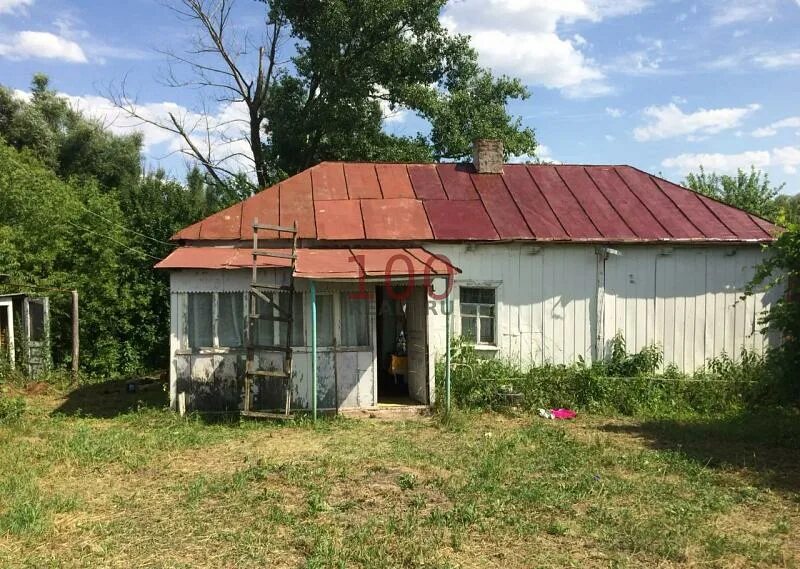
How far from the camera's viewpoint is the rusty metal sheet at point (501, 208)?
35.5 feet

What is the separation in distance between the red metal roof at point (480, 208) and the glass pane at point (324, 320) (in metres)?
1.19

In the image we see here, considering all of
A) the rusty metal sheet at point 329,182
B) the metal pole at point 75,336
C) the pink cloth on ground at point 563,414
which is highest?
the rusty metal sheet at point 329,182

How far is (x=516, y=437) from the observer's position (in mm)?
8336

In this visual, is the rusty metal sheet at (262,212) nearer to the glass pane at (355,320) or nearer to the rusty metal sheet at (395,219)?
the rusty metal sheet at (395,219)

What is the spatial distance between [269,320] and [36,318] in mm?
6553

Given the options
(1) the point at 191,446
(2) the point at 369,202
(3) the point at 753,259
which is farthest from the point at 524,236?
(1) the point at 191,446

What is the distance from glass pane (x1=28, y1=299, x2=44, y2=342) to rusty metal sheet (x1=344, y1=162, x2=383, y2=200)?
7.12 metres

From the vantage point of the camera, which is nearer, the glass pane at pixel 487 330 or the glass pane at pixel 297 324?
the glass pane at pixel 297 324

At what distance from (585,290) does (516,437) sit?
380 cm

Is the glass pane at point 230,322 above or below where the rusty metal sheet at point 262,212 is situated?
below

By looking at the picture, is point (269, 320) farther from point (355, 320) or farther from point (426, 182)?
point (426, 182)

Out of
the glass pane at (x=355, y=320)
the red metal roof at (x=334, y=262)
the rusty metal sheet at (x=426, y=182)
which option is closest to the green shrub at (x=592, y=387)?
the glass pane at (x=355, y=320)

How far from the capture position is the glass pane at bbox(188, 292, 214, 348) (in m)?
9.59

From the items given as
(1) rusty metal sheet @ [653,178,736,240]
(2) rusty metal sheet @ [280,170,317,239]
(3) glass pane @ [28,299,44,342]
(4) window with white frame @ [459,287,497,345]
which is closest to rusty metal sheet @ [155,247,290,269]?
(2) rusty metal sheet @ [280,170,317,239]
